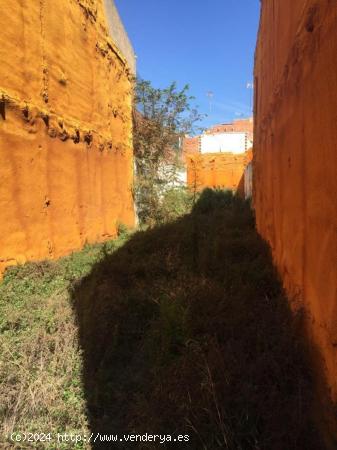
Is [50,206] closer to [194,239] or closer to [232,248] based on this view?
[194,239]

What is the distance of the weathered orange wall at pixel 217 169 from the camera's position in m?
16.5

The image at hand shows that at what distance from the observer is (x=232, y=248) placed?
185 inches

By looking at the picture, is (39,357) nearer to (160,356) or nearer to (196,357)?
(160,356)

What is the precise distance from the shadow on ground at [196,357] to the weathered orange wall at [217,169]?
12.6 metres

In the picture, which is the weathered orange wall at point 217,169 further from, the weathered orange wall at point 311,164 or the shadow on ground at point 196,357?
the weathered orange wall at point 311,164

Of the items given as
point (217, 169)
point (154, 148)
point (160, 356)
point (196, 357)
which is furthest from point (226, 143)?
point (196, 357)

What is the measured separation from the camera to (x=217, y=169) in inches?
661

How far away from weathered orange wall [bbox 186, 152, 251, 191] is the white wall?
7.87 metres

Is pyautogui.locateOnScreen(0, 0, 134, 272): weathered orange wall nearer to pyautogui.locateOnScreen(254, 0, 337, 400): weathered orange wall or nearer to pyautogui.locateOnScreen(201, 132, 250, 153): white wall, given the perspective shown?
pyautogui.locateOnScreen(254, 0, 337, 400): weathered orange wall

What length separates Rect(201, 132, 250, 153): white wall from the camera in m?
24.3

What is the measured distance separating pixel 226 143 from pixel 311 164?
2315cm

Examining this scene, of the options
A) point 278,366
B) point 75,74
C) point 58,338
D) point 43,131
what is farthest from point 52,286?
point 75,74

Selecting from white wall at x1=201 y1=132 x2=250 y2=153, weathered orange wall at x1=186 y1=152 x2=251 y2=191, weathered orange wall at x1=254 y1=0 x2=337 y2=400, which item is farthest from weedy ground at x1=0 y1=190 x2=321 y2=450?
white wall at x1=201 y1=132 x2=250 y2=153

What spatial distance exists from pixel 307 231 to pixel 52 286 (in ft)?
9.52
